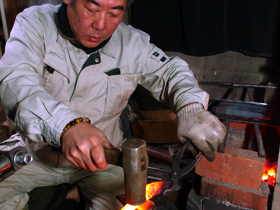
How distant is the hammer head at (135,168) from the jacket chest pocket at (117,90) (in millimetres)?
1022

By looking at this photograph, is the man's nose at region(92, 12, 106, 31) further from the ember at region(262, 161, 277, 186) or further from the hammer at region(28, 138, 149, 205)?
the ember at region(262, 161, 277, 186)

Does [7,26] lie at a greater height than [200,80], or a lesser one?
greater

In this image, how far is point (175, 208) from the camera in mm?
2662

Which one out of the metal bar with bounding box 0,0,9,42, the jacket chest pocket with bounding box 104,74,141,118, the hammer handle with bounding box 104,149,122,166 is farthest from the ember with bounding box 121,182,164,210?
the metal bar with bounding box 0,0,9,42

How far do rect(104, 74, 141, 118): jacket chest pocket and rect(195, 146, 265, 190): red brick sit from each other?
999 millimetres

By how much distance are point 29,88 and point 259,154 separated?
1920mm

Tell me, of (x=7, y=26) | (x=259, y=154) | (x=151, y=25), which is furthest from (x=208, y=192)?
(x=7, y=26)

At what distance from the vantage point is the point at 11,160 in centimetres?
88

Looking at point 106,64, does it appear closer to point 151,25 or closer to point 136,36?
point 136,36

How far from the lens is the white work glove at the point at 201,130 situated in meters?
1.49

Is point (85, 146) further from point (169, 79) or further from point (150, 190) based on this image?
point (169, 79)

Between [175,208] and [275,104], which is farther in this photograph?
[275,104]

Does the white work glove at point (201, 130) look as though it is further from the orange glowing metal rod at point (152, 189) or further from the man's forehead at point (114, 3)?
the man's forehead at point (114, 3)

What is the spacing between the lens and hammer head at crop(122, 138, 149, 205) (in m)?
0.88
